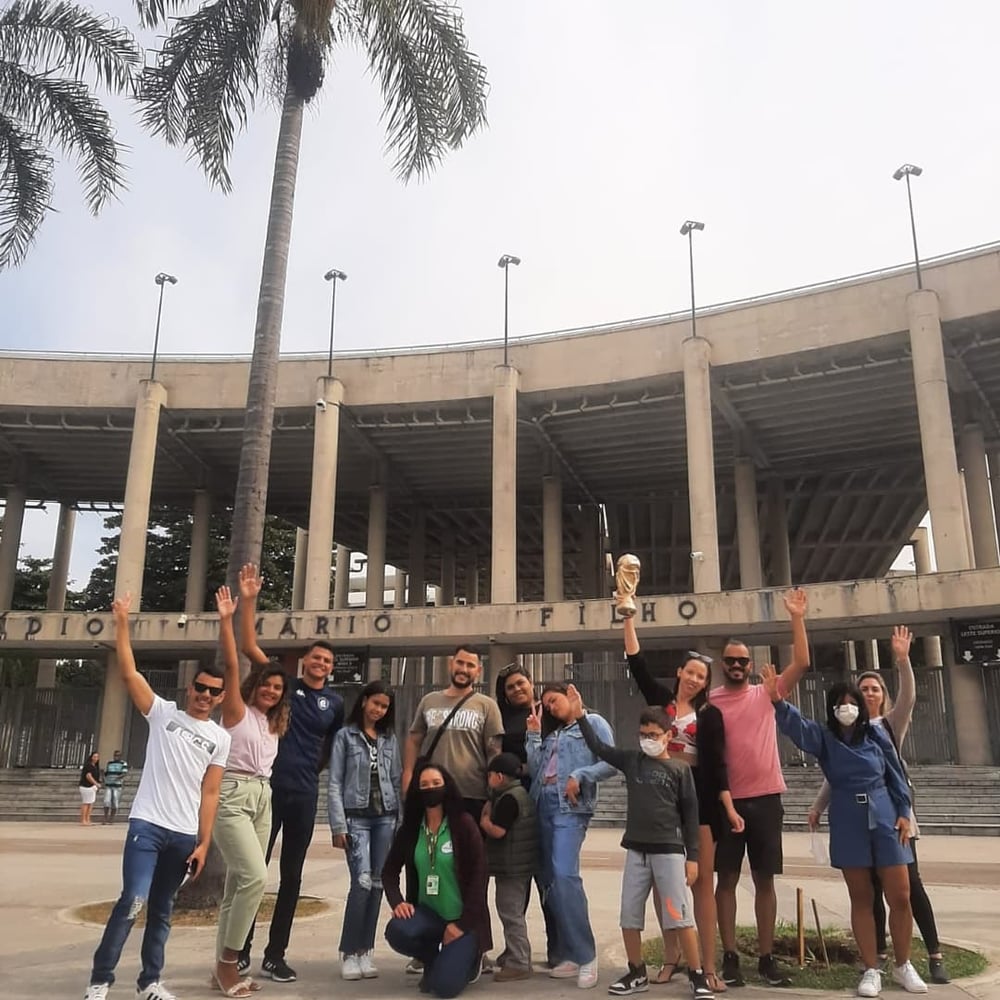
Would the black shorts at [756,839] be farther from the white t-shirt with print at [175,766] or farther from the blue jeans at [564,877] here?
the white t-shirt with print at [175,766]

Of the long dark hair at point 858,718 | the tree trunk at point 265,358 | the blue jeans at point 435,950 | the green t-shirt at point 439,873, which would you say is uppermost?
the tree trunk at point 265,358

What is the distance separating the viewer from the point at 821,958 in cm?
599

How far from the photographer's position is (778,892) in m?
9.18

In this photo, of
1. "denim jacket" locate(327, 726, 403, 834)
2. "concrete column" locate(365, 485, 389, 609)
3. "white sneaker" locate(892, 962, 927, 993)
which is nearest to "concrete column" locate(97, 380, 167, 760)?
"concrete column" locate(365, 485, 389, 609)

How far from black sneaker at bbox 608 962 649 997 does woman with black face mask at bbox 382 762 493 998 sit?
2.45 feet

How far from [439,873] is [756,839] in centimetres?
186

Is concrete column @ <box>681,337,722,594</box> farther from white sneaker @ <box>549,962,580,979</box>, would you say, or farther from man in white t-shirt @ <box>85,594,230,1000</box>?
man in white t-shirt @ <box>85,594,230,1000</box>

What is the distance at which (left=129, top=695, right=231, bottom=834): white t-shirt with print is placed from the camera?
497cm

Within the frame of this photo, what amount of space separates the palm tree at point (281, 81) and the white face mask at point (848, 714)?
7.03 metres

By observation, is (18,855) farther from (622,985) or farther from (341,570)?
(341,570)

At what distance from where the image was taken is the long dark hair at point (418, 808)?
5559 millimetres

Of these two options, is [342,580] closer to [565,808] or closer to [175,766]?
[565,808]

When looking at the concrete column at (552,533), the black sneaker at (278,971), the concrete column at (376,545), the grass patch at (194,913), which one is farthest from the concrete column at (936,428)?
the black sneaker at (278,971)

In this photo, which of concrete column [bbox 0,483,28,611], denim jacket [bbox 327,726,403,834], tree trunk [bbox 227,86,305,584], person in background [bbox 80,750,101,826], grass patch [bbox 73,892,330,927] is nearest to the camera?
denim jacket [bbox 327,726,403,834]
